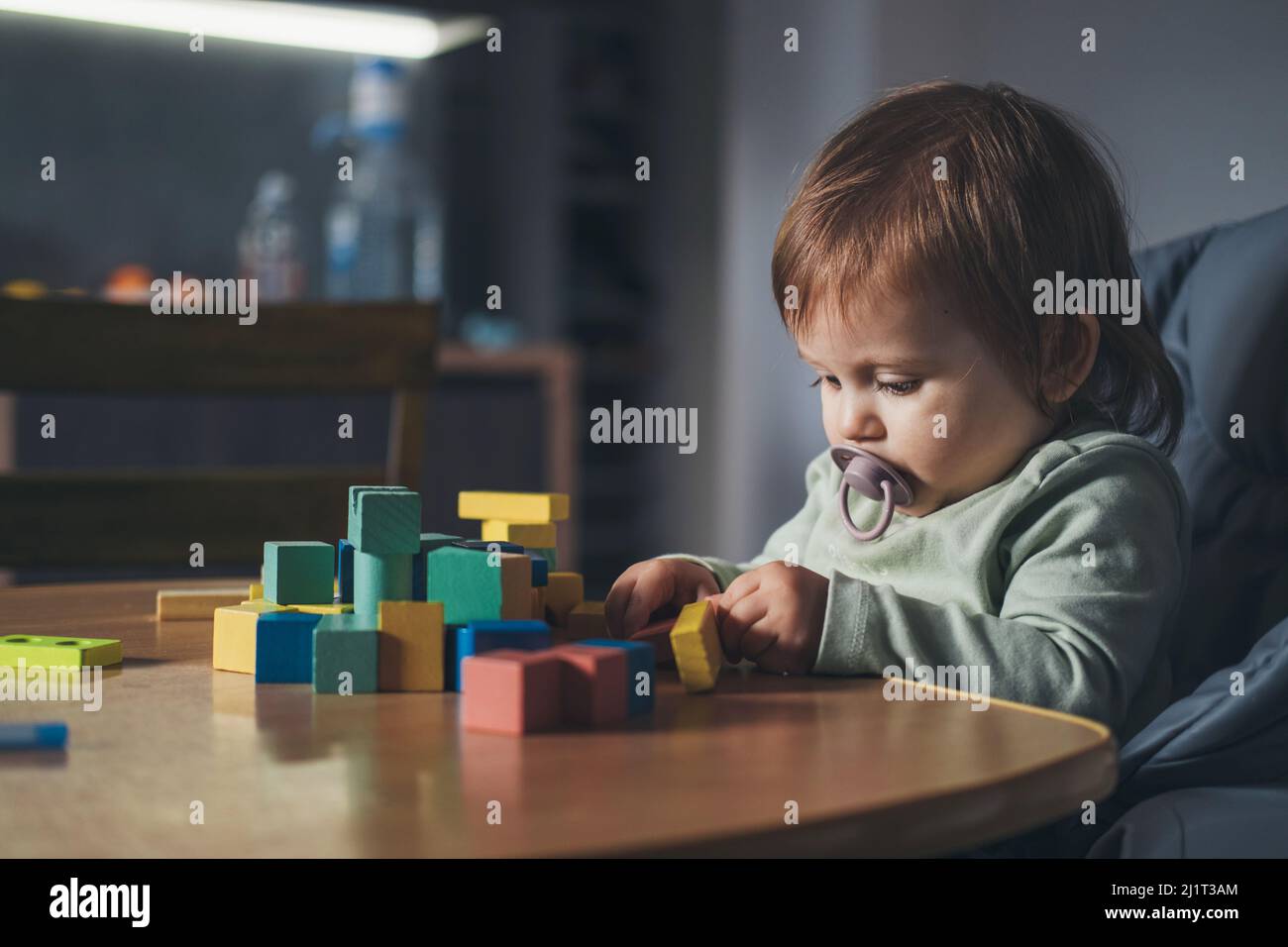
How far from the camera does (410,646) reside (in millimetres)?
654

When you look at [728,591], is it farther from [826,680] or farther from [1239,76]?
[1239,76]

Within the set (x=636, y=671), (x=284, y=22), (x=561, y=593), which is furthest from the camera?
(x=284, y=22)

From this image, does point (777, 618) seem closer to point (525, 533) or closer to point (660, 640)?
point (660, 640)

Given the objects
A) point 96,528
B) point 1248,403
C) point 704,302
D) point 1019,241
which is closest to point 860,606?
point 1019,241

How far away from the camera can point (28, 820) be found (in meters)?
0.44

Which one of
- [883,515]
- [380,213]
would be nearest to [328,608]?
[883,515]

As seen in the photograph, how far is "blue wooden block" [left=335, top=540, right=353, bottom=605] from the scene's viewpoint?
2.53 feet

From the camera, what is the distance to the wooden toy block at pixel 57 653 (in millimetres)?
697

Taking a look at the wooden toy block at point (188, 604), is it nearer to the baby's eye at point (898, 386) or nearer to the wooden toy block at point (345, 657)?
the wooden toy block at point (345, 657)

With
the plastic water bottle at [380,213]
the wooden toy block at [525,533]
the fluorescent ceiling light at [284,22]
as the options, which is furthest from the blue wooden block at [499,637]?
the plastic water bottle at [380,213]

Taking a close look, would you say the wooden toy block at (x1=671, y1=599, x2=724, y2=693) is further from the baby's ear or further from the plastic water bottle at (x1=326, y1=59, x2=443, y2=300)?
the plastic water bottle at (x1=326, y1=59, x2=443, y2=300)

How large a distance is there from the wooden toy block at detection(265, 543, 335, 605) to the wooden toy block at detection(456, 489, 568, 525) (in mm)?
125

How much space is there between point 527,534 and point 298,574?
0.16 m

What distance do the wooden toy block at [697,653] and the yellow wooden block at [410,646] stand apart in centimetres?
12
